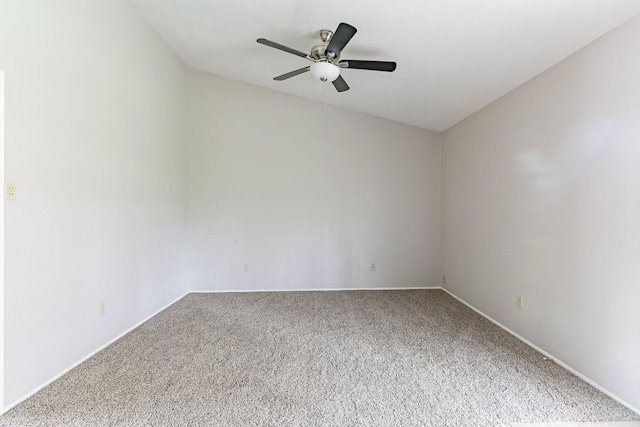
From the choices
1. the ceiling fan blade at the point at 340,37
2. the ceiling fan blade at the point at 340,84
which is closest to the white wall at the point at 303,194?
the ceiling fan blade at the point at 340,84

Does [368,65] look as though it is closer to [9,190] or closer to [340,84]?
[340,84]

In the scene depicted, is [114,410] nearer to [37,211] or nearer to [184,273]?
[37,211]

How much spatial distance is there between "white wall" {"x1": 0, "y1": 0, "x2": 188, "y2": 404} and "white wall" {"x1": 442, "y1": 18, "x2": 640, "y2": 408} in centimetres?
367

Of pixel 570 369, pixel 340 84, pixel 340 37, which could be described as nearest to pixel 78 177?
pixel 340 37

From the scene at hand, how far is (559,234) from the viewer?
7.09 ft

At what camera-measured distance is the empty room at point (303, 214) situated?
168cm

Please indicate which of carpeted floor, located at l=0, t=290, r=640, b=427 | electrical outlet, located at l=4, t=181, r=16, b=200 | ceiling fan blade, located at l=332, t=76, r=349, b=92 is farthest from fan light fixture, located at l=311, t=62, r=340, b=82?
carpeted floor, located at l=0, t=290, r=640, b=427

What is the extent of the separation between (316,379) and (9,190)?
2.23m

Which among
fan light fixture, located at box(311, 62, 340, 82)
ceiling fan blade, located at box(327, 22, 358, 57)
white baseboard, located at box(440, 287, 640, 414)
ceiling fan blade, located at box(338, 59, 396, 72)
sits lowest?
white baseboard, located at box(440, 287, 640, 414)

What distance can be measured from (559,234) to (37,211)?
146 inches

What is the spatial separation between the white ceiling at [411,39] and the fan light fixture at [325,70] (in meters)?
0.35

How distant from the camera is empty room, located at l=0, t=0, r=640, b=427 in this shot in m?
1.68

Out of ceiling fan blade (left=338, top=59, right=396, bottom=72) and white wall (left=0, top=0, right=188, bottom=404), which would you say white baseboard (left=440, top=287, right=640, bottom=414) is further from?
white wall (left=0, top=0, right=188, bottom=404)

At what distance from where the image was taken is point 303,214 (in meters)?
4.11
